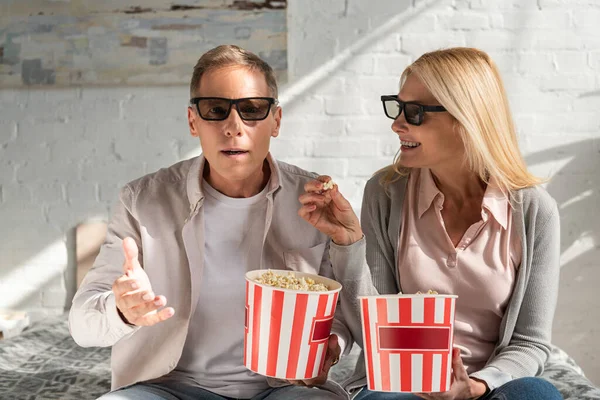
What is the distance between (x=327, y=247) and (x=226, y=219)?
0.83 feet

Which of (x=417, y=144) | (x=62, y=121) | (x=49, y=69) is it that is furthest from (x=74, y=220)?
(x=417, y=144)

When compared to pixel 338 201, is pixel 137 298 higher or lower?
lower

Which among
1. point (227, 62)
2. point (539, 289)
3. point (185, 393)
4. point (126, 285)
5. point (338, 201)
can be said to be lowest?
point (185, 393)

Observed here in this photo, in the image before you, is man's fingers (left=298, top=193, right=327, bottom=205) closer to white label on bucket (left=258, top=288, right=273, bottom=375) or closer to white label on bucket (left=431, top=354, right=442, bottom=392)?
white label on bucket (left=258, top=288, right=273, bottom=375)

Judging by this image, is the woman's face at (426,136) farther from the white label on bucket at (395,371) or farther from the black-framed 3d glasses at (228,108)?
the white label on bucket at (395,371)

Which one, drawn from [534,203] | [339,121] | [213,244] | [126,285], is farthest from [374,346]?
[339,121]

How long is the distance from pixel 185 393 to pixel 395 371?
55 cm

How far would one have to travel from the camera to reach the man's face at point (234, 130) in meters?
1.57

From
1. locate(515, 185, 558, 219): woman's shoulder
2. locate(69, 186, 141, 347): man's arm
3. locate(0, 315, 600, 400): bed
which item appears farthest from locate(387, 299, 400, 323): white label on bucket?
locate(0, 315, 600, 400): bed

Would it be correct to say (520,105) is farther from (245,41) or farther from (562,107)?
(245,41)

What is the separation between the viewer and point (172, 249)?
64.6 inches

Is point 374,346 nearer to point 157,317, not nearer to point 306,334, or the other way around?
point 306,334

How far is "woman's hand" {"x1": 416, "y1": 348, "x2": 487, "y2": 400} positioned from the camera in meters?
1.36

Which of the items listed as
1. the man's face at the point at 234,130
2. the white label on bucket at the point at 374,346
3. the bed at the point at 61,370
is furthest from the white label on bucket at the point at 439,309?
the bed at the point at 61,370
